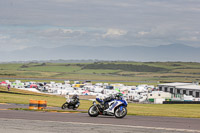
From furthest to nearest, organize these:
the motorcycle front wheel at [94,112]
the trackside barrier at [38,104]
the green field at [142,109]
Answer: the green field at [142,109] < the trackside barrier at [38,104] < the motorcycle front wheel at [94,112]

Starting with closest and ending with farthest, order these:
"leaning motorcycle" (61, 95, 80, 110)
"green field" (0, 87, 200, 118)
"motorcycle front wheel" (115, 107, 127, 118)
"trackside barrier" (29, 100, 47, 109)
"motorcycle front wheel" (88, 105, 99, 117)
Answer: "motorcycle front wheel" (115, 107, 127, 118), "motorcycle front wheel" (88, 105, 99, 117), "trackside barrier" (29, 100, 47, 109), "green field" (0, 87, 200, 118), "leaning motorcycle" (61, 95, 80, 110)

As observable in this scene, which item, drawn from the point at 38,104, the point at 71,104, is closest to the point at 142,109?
the point at 71,104

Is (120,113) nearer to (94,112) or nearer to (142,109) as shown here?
(94,112)

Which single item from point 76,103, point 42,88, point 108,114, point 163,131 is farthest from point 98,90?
point 163,131

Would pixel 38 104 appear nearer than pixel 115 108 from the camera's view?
No

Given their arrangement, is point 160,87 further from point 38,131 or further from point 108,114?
point 38,131

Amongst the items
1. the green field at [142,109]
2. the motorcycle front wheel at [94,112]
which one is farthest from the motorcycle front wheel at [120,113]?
the green field at [142,109]

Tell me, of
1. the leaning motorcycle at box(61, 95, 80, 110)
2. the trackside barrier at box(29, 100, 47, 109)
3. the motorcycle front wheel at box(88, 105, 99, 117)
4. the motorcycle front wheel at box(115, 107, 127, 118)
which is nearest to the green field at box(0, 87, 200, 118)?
the leaning motorcycle at box(61, 95, 80, 110)

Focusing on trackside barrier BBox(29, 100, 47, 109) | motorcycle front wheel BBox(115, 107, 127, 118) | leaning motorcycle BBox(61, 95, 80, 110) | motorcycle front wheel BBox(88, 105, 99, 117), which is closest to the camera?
motorcycle front wheel BBox(115, 107, 127, 118)

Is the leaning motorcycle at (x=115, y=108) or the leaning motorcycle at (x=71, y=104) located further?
the leaning motorcycle at (x=71, y=104)

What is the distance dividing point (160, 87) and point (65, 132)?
359 feet

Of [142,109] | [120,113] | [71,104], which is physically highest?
[71,104]

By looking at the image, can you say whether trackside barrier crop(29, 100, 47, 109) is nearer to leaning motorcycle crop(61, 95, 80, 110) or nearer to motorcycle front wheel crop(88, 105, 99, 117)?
leaning motorcycle crop(61, 95, 80, 110)

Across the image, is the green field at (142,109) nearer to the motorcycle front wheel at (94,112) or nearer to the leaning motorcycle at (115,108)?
the leaning motorcycle at (115,108)
